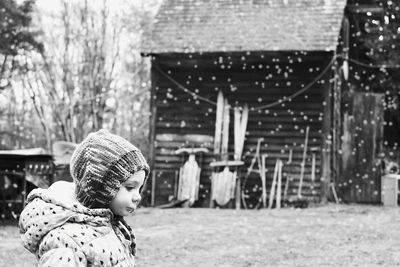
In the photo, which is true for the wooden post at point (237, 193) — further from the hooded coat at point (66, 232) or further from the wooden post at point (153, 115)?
the hooded coat at point (66, 232)

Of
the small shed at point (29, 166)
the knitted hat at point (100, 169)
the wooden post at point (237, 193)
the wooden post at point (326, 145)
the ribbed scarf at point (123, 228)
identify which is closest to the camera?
the knitted hat at point (100, 169)

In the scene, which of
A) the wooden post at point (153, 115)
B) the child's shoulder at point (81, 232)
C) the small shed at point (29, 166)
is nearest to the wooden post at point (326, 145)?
the wooden post at point (153, 115)

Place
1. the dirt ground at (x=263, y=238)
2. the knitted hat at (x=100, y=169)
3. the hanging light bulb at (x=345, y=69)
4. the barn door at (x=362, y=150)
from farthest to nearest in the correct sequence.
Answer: the hanging light bulb at (x=345, y=69) → the barn door at (x=362, y=150) → the dirt ground at (x=263, y=238) → the knitted hat at (x=100, y=169)

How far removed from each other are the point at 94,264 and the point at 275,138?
13.5 metres

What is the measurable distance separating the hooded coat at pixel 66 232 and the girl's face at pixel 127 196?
33 millimetres

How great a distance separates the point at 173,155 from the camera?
15.8m

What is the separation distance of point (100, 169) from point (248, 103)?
13451mm

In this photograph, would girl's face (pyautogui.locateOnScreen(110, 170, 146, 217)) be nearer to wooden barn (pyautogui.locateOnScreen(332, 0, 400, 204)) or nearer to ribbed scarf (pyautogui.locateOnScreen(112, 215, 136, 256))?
ribbed scarf (pyautogui.locateOnScreen(112, 215, 136, 256))

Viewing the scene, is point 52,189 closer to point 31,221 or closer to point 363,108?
point 31,221

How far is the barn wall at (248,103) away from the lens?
15.0 m

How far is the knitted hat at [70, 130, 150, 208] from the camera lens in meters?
2.11

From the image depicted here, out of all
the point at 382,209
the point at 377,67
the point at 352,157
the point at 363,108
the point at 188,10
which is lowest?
the point at 382,209

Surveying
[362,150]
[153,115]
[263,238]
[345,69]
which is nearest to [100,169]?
[263,238]

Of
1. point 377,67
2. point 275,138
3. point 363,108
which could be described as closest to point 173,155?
point 275,138
